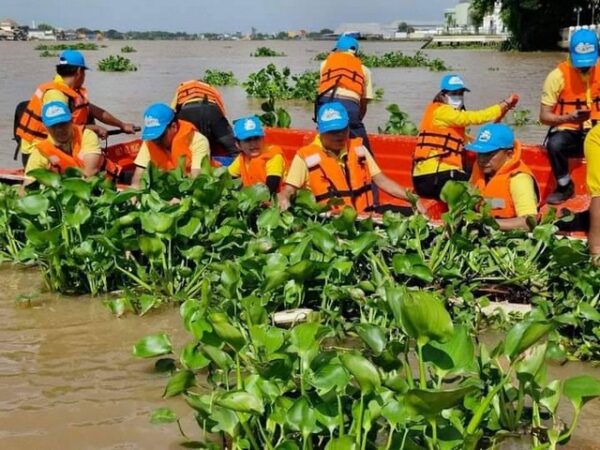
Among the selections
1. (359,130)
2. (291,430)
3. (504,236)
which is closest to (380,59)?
(359,130)

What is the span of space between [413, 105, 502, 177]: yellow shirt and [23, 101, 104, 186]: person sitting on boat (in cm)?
207

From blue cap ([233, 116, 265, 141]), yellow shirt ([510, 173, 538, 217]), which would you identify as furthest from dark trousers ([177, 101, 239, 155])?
yellow shirt ([510, 173, 538, 217])

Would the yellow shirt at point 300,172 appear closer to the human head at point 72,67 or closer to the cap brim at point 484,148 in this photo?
the cap brim at point 484,148

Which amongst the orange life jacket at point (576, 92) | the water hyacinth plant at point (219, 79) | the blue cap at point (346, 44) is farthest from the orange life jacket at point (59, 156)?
the water hyacinth plant at point (219, 79)

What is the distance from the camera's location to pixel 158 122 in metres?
5.36

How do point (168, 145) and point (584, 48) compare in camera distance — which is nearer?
point (584, 48)

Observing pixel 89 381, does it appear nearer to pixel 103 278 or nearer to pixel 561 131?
pixel 103 278

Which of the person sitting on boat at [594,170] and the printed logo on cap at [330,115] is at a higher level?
the printed logo on cap at [330,115]

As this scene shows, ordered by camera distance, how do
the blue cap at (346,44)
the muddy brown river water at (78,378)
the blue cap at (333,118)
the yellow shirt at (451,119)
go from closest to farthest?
the muddy brown river water at (78,378)
the blue cap at (333,118)
the yellow shirt at (451,119)
the blue cap at (346,44)

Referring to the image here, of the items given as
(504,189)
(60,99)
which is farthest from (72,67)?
(504,189)

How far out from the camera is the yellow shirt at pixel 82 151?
5.58 meters

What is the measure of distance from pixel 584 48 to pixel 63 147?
3286 mm

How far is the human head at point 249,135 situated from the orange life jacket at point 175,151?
0.35m

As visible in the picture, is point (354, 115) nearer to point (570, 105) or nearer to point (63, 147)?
point (570, 105)
